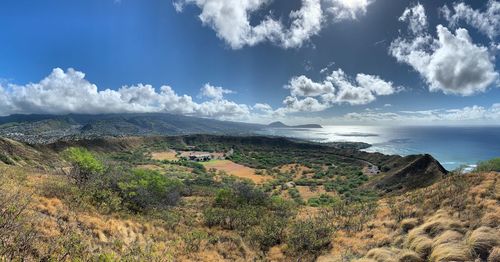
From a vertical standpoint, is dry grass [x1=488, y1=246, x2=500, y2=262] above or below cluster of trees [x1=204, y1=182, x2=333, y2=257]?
above

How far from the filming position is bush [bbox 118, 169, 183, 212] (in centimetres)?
1925

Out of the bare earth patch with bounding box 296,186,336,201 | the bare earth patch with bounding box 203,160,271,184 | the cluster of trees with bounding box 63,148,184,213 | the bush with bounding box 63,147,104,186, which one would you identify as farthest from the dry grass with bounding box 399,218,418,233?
the bare earth patch with bounding box 203,160,271,184

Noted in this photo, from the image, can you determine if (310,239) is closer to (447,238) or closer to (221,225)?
(447,238)

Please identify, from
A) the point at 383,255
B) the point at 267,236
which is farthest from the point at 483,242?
the point at 267,236

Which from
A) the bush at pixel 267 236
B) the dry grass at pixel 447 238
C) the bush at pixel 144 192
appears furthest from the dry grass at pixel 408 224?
the bush at pixel 144 192

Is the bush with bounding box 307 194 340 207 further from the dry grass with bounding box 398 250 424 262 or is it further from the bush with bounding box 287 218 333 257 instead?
the dry grass with bounding box 398 250 424 262

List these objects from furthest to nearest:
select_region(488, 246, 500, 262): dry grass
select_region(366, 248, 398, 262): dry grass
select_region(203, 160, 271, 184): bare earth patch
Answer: select_region(203, 160, 271, 184): bare earth patch < select_region(366, 248, 398, 262): dry grass < select_region(488, 246, 500, 262): dry grass

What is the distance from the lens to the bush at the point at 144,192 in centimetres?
1925

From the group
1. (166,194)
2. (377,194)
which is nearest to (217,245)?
(166,194)

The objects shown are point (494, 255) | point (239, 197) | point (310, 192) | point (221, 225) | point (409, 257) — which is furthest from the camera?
point (310, 192)

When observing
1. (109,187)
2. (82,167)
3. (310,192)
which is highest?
(82,167)

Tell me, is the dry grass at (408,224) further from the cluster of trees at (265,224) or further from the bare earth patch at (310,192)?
the bare earth patch at (310,192)

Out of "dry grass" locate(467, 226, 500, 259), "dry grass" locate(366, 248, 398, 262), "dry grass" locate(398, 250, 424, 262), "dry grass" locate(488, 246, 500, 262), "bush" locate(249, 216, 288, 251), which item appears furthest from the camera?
"bush" locate(249, 216, 288, 251)

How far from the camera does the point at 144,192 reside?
65.8ft
